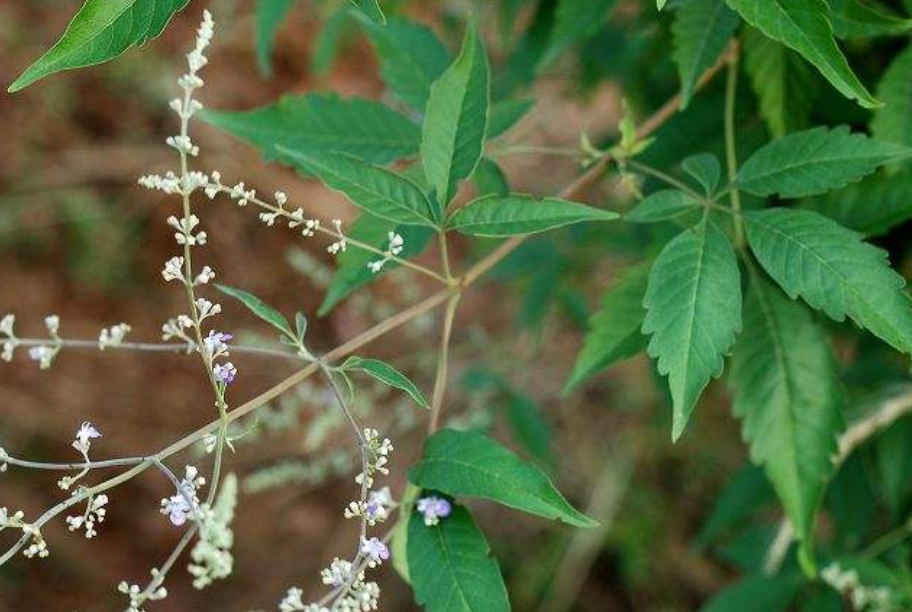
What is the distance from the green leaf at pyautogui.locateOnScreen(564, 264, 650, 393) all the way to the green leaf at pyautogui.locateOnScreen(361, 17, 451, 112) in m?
0.43

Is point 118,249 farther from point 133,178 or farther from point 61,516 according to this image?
point 61,516

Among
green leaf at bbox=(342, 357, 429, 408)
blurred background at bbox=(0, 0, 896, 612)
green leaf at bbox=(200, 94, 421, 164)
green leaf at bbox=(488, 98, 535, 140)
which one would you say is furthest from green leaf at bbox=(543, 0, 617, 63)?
blurred background at bbox=(0, 0, 896, 612)

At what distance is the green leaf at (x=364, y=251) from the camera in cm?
149

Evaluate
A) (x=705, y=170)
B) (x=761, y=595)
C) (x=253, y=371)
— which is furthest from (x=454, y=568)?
(x=253, y=371)

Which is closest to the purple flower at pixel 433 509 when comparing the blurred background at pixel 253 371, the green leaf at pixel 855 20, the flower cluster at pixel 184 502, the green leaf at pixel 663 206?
the flower cluster at pixel 184 502

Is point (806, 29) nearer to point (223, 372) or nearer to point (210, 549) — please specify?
point (223, 372)

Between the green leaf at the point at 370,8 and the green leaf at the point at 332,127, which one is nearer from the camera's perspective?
the green leaf at the point at 370,8

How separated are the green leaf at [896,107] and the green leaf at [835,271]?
34 cm

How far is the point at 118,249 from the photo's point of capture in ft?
13.9

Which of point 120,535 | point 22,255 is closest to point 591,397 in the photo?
point 120,535

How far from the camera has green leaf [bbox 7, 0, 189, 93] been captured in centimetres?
112

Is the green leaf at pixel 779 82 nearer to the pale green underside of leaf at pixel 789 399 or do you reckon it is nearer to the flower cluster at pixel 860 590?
the pale green underside of leaf at pixel 789 399

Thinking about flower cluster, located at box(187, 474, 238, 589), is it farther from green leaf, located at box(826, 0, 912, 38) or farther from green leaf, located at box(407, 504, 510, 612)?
green leaf, located at box(826, 0, 912, 38)

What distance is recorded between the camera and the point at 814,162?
132 centimetres
